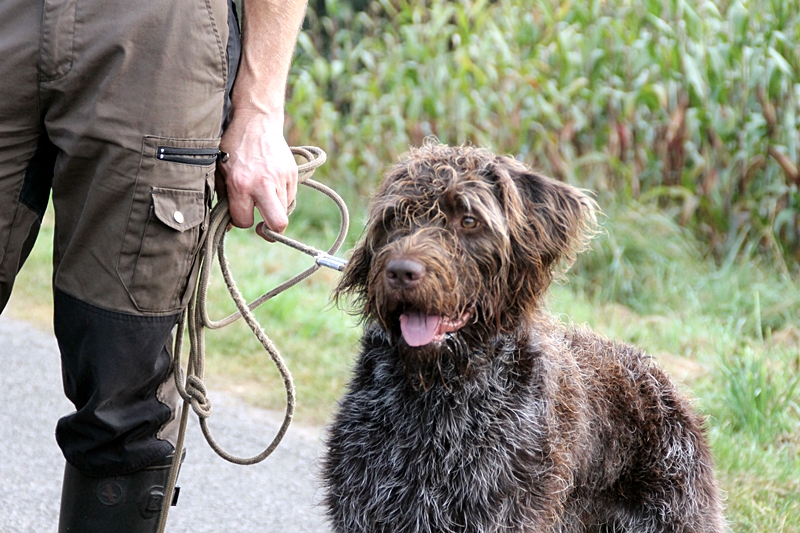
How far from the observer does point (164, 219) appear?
250 centimetres

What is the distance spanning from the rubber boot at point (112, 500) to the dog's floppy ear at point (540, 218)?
127cm

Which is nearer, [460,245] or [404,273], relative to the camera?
[404,273]

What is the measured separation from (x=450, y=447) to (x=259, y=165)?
106 cm

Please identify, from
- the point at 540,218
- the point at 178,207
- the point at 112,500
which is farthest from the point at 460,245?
the point at 112,500

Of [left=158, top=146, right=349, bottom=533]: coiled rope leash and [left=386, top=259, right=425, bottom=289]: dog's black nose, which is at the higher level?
[left=386, top=259, right=425, bottom=289]: dog's black nose

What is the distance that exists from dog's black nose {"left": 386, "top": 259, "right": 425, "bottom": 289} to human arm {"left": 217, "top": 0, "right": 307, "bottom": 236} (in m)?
0.35

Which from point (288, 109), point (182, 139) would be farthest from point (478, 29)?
point (182, 139)

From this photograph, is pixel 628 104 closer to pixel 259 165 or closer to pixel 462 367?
pixel 462 367

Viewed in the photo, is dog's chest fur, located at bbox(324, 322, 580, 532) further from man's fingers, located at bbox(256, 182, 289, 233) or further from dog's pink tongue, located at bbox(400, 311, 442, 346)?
man's fingers, located at bbox(256, 182, 289, 233)

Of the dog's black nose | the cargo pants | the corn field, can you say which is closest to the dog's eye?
the dog's black nose

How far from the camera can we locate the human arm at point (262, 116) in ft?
9.15

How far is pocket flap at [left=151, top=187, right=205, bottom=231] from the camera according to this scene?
2.49 meters

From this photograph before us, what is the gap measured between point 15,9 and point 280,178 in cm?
82

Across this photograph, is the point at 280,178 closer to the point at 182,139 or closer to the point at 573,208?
the point at 182,139
